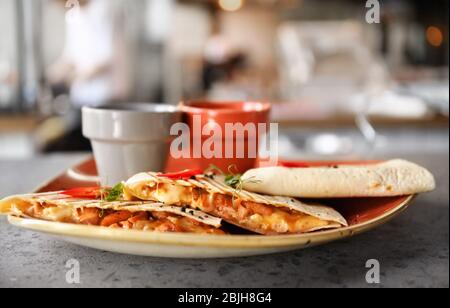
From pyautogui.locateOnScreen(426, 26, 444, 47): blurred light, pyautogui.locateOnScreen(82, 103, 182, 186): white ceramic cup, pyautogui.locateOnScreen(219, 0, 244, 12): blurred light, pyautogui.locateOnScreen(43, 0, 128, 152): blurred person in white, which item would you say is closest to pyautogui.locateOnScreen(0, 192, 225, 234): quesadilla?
pyautogui.locateOnScreen(82, 103, 182, 186): white ceramic cup

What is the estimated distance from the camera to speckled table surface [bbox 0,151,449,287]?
0.55 meters

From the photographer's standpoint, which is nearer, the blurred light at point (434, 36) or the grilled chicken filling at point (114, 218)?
the grilled chicken filling at point (114, 218)

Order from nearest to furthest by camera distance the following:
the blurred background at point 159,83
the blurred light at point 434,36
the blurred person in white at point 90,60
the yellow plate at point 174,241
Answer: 1. the yellow plate at point 174,241
2. the blurred background at point 159,83
3. the blurred person in white at point 90,60
4. the blurred light at point 434,36

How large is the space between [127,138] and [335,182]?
1.01ft

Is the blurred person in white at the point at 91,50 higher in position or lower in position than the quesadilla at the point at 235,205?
higher

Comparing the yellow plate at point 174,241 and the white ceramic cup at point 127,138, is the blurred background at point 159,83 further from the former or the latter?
the yellow plate at point 174,241

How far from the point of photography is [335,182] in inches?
27.4

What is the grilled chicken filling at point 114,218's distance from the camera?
601 millimetres

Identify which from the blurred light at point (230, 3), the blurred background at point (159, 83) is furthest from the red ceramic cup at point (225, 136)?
the blurred light at point (230, 3)

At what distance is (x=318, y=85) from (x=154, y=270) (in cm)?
264

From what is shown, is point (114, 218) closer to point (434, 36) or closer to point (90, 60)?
point (90, 60)

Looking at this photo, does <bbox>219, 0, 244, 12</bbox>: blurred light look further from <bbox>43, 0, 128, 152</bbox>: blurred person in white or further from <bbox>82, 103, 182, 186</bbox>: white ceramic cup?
<bbox>82, 103, 182, 186</bbox>: white ceramic cup

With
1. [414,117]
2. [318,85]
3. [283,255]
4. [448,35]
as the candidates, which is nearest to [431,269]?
[283,255]

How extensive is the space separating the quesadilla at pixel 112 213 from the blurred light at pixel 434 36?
16.8 feet
